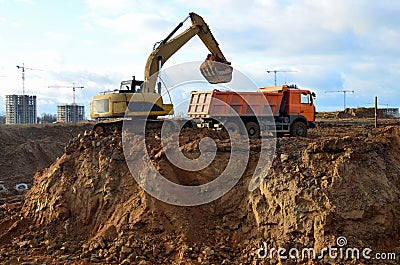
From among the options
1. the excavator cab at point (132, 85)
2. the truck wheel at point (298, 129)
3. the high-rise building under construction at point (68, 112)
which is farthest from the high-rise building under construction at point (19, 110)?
the truck wheel at point (298, 129)

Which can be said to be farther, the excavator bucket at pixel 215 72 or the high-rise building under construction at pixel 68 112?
the high-rise building under construction at pixel 68 112

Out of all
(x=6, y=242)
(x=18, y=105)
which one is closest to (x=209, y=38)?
(x=6, y=242)

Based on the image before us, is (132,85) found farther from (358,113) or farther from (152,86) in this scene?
(358,113)

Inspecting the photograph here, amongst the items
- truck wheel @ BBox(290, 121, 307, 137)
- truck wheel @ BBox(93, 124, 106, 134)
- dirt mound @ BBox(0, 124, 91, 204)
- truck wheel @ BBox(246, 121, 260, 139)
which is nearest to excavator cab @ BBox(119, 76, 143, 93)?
truck wheel @ BBox(93, 124, 106, 134)

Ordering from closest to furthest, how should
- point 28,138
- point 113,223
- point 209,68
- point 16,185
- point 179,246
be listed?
point 179,246, point 113,223, point 209,68, point 16,185, point 28,138

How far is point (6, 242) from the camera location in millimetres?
12562

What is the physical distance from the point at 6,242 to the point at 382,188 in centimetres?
987

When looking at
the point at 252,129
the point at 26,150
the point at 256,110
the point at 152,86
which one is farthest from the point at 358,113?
the point at 152,86

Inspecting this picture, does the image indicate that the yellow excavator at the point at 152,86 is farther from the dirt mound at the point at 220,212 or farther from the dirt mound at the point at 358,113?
the dirt mound at the point at 358,113

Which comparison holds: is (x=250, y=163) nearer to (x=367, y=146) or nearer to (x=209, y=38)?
(x=367, y=146)

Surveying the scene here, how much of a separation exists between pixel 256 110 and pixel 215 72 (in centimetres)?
217

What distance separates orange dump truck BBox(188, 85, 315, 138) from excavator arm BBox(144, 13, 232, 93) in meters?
1.12

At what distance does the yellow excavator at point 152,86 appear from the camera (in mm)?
15297

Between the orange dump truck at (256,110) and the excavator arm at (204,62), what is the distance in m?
1.12
